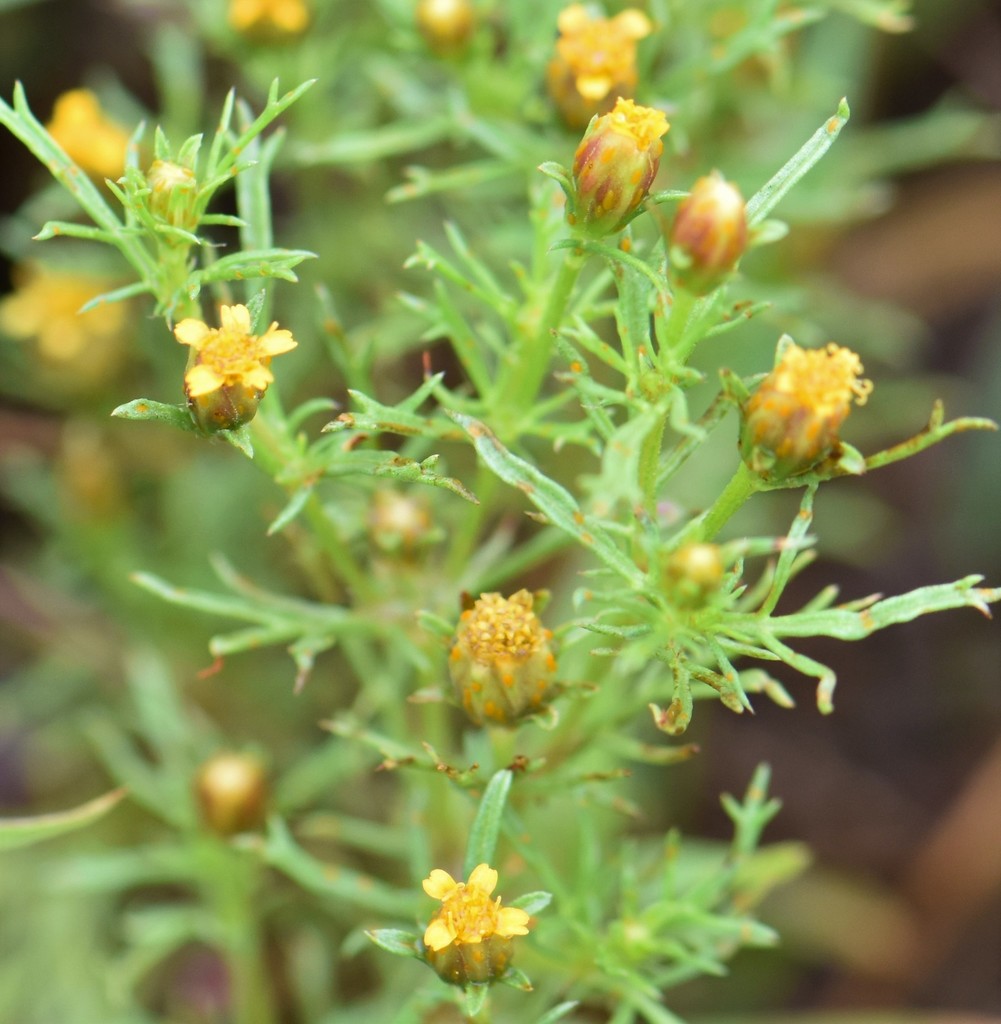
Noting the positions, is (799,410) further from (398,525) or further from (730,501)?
(398,525)

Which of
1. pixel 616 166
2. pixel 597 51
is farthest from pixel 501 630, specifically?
pixel 597 51

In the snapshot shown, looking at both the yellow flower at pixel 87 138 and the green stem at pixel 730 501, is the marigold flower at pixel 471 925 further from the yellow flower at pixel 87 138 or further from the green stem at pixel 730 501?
the yellow flower at pixel 87 138

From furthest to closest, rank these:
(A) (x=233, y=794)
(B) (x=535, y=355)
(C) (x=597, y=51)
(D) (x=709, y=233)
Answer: (A) (x=233, y=794), (C) (x=597, y=51), (B) (x=535, y=355), (D) (x=709, y=233)

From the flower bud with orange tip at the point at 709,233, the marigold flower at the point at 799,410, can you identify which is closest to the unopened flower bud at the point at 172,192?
the flower bud with orange tip at the point at 709,233

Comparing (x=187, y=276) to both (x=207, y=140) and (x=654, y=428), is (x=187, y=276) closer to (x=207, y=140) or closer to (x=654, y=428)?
(x=654, y=428)

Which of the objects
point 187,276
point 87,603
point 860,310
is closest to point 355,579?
point 187,276

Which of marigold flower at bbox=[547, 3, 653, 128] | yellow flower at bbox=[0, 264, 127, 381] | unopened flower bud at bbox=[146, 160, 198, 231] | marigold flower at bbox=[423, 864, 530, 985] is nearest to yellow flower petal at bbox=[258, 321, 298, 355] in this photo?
unopened flower bud at bbox=[146, 160, 198, 231]
